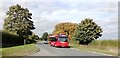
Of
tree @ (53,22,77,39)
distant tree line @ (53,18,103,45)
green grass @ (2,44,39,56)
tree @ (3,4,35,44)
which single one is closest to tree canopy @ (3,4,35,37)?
tree @ (3,4,35,44)

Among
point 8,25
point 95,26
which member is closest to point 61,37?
point 95,26

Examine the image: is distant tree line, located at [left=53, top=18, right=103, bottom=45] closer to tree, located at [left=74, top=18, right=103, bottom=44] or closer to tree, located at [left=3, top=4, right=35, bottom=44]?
tree, located at [left=74, top=18, right=103, bottom=44]

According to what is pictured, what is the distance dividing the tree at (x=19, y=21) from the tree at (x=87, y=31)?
1698 centimetres

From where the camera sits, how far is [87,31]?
259 feet

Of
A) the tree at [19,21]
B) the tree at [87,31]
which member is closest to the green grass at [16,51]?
the tree at [87,31]

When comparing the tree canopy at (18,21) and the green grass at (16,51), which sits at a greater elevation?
the tree canopy at (18,21)

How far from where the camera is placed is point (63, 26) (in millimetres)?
136625

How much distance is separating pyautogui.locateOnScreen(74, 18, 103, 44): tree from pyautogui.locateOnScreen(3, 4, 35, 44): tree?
668 inches

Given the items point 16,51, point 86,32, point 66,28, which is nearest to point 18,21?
point 86,32

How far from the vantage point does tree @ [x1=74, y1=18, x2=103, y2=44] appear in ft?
250

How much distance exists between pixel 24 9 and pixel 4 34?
3579 cm

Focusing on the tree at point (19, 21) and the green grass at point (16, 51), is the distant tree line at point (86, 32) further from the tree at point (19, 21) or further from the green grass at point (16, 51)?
the green grass at point (16, 51)

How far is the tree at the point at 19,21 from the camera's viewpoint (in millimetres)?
85062

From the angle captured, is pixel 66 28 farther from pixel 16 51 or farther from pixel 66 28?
pixel 16 51
